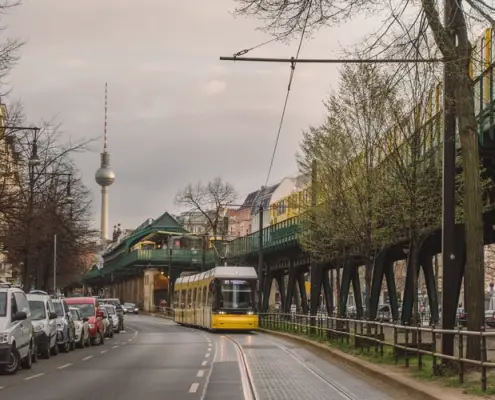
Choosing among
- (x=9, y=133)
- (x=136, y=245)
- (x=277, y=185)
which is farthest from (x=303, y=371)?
(x=136, y=245)

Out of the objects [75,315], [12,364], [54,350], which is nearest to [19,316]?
[12,364]

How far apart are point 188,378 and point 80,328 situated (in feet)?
49.6

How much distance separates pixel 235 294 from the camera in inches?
1848

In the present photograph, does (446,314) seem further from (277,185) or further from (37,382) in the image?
(277,185)

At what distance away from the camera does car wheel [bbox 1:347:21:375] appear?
19.5m

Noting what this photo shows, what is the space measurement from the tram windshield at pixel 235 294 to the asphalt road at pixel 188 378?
18595 millimetres

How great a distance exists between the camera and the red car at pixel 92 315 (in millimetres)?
35656

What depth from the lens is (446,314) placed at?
675 inches

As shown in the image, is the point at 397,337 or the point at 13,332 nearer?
the point at 13,332

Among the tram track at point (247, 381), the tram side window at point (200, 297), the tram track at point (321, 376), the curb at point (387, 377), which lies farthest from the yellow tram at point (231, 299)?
the tram track at point (247, 381)

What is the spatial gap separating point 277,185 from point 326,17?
361 ft

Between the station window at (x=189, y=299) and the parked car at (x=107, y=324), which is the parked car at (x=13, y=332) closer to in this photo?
the parked car at (x=107, y=324)

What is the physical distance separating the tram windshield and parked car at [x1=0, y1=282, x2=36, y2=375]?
2553 centimetres

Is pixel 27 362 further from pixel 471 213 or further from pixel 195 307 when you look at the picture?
pixel 195 307
